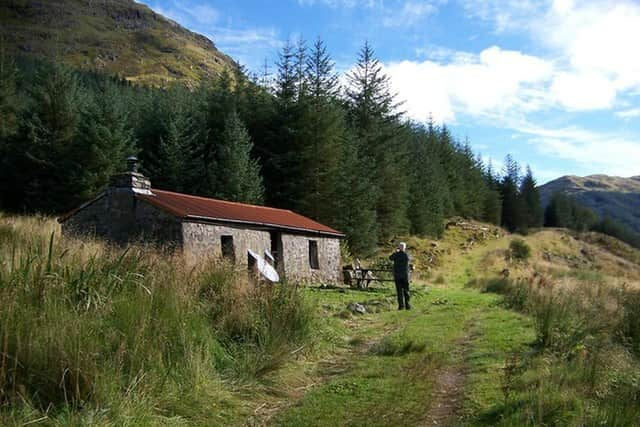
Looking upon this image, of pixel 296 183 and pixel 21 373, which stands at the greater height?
pixel 296 183

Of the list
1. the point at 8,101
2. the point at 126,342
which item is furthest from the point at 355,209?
the point at 126,342

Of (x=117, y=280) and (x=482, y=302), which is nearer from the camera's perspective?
(x=117, y=280)

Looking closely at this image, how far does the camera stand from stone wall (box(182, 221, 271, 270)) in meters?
17.6

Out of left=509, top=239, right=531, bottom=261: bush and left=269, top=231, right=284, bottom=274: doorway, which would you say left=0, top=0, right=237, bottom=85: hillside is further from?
left=269, top=231, right=284, bottom=274: doorway

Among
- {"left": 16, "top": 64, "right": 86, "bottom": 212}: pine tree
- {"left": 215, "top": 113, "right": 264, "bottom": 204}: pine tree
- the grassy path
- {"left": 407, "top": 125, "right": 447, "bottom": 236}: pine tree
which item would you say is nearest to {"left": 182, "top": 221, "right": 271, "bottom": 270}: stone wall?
the grassy path

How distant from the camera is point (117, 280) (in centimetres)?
652

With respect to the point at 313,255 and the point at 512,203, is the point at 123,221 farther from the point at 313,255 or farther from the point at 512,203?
the point at 512,203

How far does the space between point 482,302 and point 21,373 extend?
50.1ft

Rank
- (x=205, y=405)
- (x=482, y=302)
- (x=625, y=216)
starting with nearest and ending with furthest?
1. (x=205, y=405)
2. (x=482, y=302)
3. (x=625, y=216)

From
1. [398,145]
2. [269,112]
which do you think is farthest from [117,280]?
[398,145]

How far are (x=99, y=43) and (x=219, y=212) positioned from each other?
16996 cm

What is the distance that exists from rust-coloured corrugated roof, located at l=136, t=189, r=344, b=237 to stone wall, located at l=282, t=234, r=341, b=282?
517mm

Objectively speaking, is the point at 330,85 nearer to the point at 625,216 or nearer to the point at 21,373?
the point at 21,373

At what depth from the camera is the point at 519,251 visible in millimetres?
47188
